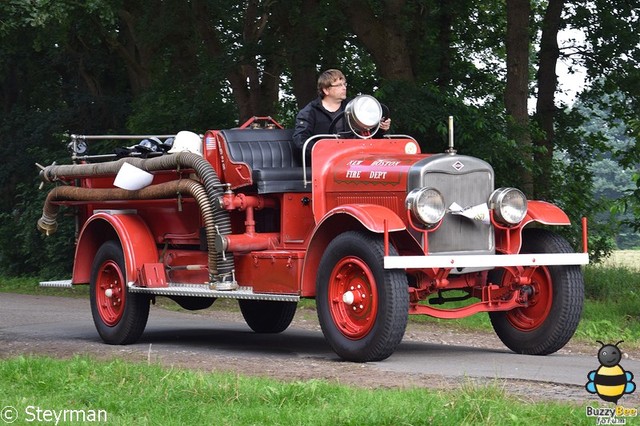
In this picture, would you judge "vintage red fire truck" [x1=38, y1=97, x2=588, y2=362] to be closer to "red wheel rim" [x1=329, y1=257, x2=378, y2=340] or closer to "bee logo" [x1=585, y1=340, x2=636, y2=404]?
"red wheel rim" [x1=329, y1=257, x2=378, y2=340]

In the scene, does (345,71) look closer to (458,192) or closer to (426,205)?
(458,192)

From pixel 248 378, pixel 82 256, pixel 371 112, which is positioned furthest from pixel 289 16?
pixel 248 378

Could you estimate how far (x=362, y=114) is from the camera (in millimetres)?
11508

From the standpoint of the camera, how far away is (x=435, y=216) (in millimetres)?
10305

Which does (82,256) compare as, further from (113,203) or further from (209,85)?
(209,85)

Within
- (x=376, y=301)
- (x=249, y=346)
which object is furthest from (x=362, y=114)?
(x=249, y=346)

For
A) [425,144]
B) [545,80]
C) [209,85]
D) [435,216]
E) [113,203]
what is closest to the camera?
[435,216]

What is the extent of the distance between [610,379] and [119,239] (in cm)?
655

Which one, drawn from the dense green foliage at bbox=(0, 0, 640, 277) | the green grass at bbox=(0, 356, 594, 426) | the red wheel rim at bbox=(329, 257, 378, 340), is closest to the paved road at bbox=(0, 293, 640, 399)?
the red wheel rim at bbox=(329, 257, 378, 340)

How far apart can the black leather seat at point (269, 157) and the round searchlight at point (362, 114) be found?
1.89 ft

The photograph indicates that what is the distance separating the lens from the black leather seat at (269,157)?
11.6 meters

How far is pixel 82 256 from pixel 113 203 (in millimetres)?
699

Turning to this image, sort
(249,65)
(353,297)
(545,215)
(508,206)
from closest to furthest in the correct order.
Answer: (353,297) < (508,206) < (545,215) < (249,65)

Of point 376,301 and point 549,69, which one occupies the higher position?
point 549,69
